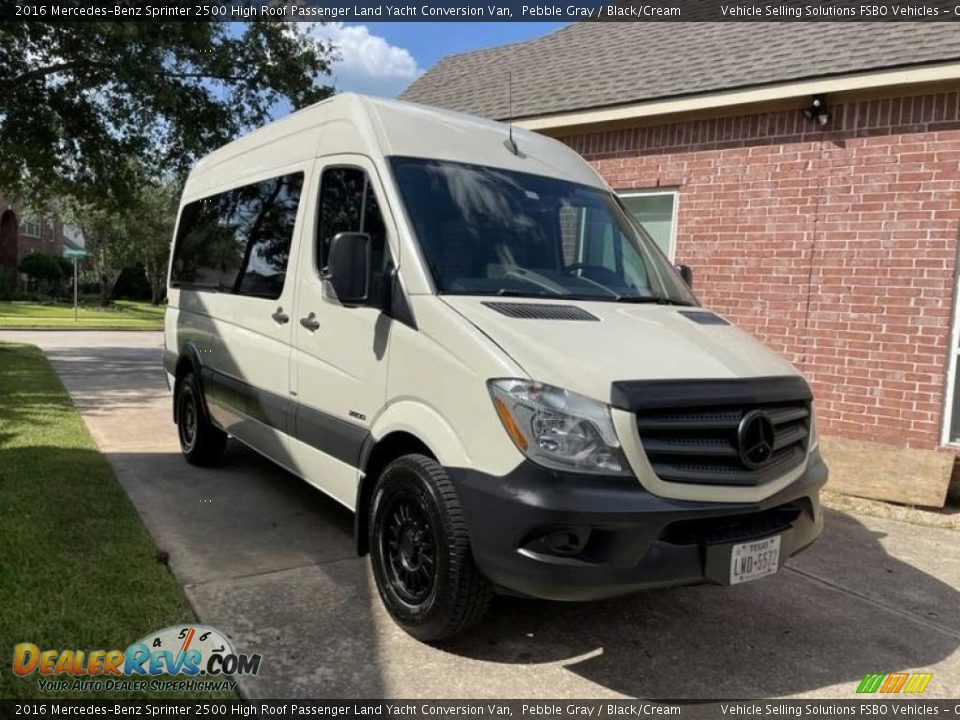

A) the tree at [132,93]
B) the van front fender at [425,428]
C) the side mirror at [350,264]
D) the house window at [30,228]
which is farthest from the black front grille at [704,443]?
the house window at [30,228]

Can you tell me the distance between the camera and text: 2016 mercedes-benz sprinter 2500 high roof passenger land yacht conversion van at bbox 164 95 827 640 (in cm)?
287

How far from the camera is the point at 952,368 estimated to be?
6.24 meters

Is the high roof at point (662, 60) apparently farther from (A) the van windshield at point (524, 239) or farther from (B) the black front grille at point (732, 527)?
(B) the black front grille at point (732, 527)

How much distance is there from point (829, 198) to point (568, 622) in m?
4.91

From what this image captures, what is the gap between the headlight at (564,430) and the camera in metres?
2.85

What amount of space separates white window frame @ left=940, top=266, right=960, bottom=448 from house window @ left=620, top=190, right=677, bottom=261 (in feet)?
8.55

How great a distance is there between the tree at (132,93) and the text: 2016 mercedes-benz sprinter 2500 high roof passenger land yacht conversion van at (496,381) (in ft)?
31.9

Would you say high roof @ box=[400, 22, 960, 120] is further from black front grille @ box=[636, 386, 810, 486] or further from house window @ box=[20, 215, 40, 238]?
house window @ box=[20, 215, 40, 238]

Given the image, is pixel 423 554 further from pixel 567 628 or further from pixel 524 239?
pixel 524 239

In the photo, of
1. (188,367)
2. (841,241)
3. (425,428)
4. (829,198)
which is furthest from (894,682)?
(188,367)

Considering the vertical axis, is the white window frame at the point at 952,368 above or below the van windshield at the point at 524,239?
below

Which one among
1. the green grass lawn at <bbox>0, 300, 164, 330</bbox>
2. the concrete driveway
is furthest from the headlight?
the green grass lawn at <bbox>0, 300, 164, 330</bbox>

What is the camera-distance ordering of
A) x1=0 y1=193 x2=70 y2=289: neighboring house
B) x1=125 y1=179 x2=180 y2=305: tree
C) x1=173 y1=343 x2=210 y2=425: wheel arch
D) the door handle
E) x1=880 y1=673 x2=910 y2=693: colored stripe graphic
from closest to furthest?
x1=880 y1=673 x2=910 y2=693: colored stripe graphic < the door handle < x1=173 y1=343 x2=210 y2=425: wheel arch < x1=125 y1=179 x2=180 y2=305: tree < x1=0 y1=193 x2=70 y2=289: neighboring house

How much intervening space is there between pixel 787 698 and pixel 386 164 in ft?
10.1
